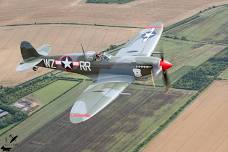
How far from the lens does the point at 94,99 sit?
40.5 metres

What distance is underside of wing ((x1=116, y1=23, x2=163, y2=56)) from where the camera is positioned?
1928 inches

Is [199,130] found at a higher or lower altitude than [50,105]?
lower

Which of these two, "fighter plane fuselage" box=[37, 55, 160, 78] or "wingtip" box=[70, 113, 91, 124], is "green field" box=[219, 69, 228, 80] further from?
"wingtip" box=[70, 113, 91, 124]

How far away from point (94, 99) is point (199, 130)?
15.2 metres

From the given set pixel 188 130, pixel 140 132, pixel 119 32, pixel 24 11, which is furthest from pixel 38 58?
pixel 24 11

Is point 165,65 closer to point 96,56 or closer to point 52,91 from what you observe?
point 96,56

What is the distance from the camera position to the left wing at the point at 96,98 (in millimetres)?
37562

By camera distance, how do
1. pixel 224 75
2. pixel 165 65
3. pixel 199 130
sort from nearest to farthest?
pixel 165 65
pixel 199 130
pixel 224 75

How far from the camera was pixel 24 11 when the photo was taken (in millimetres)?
104062

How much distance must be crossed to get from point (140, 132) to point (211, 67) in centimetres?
2131

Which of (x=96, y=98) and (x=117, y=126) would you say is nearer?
(x=96, y=98)

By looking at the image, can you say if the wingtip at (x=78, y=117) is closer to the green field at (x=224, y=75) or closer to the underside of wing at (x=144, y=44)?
the underside of wing at (x=144, y=44)

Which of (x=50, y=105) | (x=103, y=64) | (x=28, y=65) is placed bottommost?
(x=50, y=105)

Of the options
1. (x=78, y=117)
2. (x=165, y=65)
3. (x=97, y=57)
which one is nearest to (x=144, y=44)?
(x=97, y=57)
